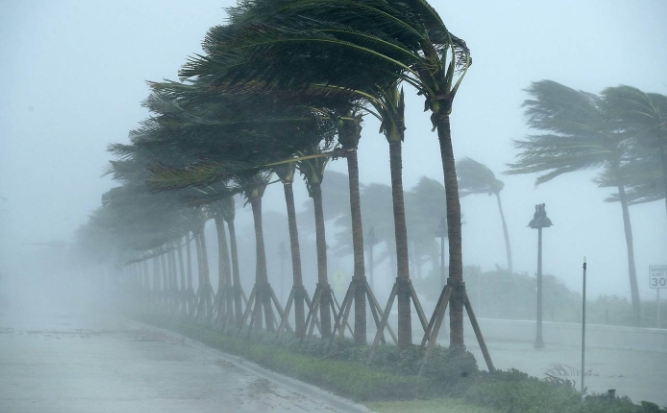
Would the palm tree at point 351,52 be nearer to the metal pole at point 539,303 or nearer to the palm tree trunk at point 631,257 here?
the metal pole at point 539,303

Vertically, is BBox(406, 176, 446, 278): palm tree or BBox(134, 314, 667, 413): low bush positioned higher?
BBox(406, 176, 446, 278): palm tree

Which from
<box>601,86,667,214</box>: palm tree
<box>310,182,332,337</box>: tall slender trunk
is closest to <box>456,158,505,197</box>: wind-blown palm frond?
<box>601,86,667,214</box>: palm tree

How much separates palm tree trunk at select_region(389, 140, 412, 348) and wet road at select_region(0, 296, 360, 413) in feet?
8.24

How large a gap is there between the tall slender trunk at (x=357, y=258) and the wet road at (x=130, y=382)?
7.77 feet

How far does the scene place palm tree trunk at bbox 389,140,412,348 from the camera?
54.4ft

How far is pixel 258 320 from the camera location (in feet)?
89.5

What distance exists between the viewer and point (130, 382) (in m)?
16.8

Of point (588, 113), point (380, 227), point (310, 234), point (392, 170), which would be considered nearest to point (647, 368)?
point (392, 170)

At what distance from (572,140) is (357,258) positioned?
17.6 m

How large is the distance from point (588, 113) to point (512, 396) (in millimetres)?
23815

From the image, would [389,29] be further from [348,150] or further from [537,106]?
[537,106]

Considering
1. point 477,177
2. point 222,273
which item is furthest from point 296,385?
point 477,177

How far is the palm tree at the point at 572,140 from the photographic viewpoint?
33.1 metres

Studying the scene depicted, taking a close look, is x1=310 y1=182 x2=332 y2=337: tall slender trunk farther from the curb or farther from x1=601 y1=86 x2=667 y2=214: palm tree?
x1=601 y1=86 x2=667 y2=214: palm tree
